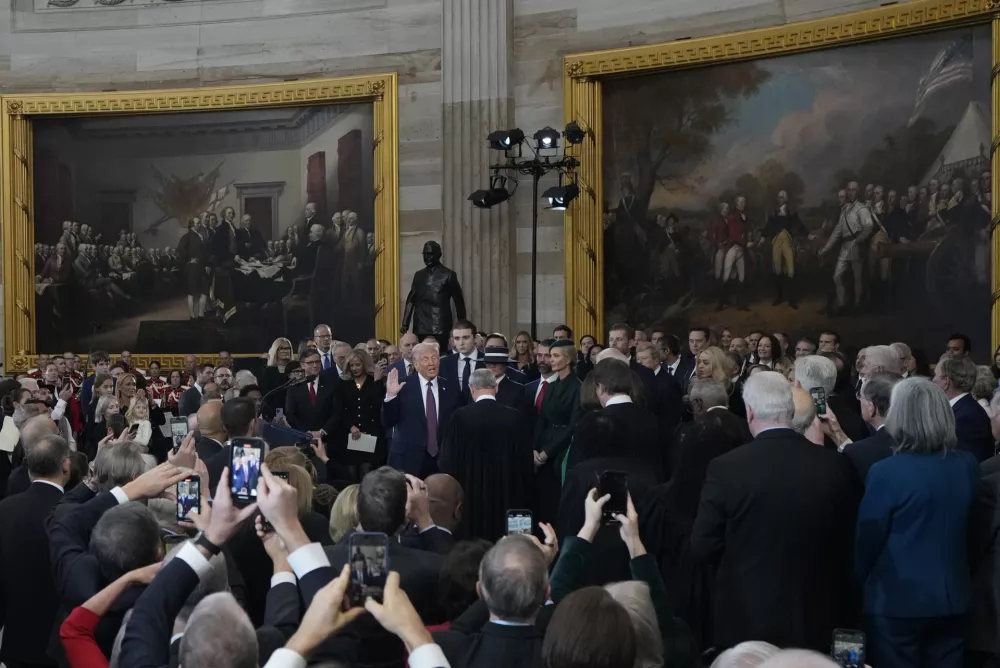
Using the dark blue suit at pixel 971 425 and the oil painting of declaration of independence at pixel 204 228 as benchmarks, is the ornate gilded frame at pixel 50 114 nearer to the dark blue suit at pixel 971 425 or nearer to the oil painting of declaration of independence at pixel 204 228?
the oil painting of declaration of independence at pixel 204 228

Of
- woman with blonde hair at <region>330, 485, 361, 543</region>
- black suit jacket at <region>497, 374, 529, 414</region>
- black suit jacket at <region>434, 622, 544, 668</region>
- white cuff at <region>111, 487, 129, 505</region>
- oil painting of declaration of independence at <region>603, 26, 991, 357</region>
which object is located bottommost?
black suit jacket at <region>434, 622, 544, 668</region>

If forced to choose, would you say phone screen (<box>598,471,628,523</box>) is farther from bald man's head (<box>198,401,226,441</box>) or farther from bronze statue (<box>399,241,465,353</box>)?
bronze statue (<box>399,241,465,353</box>)

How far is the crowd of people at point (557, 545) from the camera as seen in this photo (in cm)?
324

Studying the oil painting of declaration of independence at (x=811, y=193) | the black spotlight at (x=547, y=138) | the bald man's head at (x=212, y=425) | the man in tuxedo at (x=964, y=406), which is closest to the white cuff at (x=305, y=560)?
the bald man's head at (x=212, y=425)

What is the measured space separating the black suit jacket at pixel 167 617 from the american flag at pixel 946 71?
40.1ft

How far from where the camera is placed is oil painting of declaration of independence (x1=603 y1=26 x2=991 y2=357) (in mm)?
13695

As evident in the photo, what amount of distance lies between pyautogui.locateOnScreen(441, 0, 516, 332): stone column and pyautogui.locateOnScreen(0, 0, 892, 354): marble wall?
0.07 ft

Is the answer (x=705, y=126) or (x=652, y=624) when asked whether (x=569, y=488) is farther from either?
(x=705, y=126)

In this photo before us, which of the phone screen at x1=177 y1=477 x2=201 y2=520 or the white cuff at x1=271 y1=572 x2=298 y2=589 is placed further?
the phone screen at x1=177 y1=477 x2=201 y2=520

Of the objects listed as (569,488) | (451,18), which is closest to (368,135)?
(451,18)

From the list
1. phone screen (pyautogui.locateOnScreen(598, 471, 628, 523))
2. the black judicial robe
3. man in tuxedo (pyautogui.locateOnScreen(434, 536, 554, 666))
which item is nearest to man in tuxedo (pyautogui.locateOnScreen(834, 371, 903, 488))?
phone screen (pyautogui.locateOnScreen(598, 471, 628, 523))

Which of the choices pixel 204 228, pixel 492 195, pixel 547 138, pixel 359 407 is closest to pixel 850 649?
pixel 359 407

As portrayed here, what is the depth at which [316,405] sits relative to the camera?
10.8m

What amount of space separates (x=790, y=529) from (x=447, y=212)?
1384 centimetres
